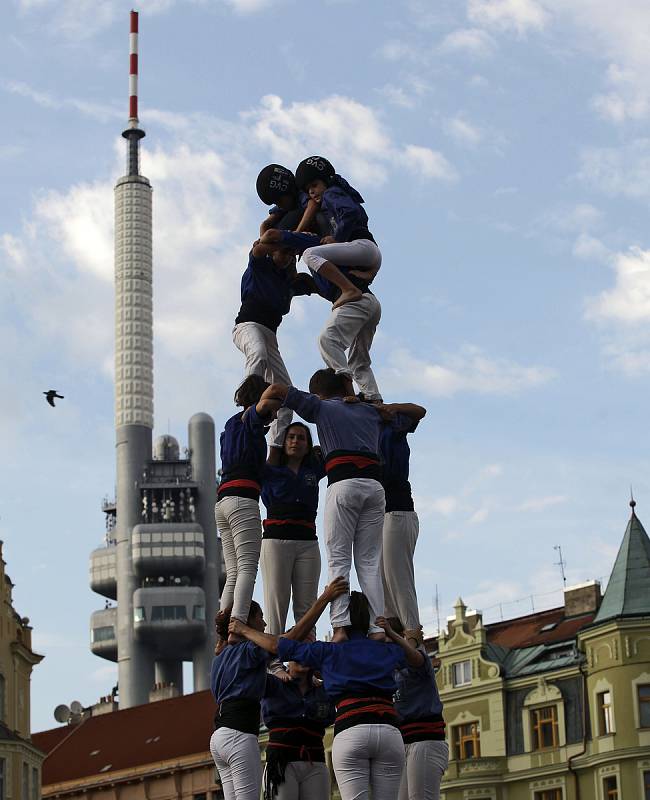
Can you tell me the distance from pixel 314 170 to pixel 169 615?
130 metres

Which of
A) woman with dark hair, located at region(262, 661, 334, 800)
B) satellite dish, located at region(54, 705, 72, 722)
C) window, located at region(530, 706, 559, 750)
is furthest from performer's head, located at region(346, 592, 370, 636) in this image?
satellite dish, located at region(54, 705, 72, 722)

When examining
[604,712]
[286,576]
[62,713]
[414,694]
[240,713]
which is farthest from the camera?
[62,713]

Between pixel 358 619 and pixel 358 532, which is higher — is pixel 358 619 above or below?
below

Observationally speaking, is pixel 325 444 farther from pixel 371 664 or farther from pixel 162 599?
pixel 162 599

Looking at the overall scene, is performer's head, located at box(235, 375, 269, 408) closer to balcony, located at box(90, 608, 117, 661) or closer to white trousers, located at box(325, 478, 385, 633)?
white trousers, located at box(325, 478, 385, 633)

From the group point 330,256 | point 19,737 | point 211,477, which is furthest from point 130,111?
point 330,256

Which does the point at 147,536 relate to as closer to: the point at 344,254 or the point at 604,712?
the point at 604,712

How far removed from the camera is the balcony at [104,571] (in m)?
160

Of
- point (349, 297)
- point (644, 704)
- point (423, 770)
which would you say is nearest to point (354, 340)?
point (349, 297)

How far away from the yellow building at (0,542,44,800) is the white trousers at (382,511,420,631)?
128 ft

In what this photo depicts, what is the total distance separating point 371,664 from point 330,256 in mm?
5945

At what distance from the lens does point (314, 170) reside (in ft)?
78.9

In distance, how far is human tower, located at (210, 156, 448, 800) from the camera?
2031cm

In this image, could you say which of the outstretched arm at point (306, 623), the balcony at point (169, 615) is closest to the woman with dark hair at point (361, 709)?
the outstretched arm at point (306, 623)
